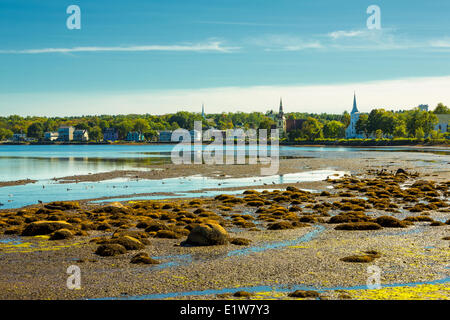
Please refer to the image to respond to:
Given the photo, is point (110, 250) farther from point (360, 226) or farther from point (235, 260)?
point (360, 226)

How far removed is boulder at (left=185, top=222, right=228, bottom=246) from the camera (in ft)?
81.5

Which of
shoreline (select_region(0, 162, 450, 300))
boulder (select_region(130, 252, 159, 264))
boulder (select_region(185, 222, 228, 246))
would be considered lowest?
shoreline (select_region(0, 162, 450, 300))

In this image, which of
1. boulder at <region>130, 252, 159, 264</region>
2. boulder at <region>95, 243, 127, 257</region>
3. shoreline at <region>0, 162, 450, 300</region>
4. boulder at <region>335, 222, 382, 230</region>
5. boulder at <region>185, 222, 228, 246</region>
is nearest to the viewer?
shoreline at <region>0, 162, 450, 300</region>

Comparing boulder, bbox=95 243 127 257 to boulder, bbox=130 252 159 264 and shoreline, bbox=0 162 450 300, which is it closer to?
shoreline, bbox=0 162 450 300

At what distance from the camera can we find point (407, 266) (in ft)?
67.3

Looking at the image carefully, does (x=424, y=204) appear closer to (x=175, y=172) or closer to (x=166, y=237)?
(x=166, y=237)

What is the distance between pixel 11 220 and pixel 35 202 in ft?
39.5

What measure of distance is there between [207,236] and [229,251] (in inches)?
70.8

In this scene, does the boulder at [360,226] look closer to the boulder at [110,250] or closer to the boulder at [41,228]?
the boulder at [110,250]

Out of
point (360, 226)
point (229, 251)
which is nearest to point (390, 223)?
point (360, 226)

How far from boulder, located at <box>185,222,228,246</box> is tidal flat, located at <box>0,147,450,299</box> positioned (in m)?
0.05

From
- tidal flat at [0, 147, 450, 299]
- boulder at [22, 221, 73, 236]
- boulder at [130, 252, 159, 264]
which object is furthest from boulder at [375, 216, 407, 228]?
boulder at [22, 221, 73, 236]

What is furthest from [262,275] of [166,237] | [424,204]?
[424,204]

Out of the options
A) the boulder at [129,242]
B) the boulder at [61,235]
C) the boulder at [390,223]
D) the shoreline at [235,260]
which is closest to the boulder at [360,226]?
the shoreline at [235,260]
